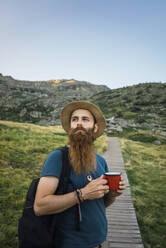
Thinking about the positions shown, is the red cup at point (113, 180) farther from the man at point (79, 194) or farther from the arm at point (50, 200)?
the arm at point (50, 200)

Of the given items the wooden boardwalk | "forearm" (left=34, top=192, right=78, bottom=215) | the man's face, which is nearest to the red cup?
"forearm" (left=34, top=192, right=78, bottom=215)

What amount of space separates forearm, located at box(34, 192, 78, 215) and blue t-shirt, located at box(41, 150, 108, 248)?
6.5 inches

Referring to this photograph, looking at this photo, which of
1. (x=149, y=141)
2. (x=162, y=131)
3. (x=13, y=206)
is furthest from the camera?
(x=162, y=131)

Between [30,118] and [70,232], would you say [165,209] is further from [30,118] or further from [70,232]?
[30,118]

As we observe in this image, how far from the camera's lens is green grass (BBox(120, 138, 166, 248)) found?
197 inches

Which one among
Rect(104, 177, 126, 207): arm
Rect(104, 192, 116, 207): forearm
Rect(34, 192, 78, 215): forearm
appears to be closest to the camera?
Rect(34, 192, 78, 215): forearm

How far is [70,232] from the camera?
5.69ft

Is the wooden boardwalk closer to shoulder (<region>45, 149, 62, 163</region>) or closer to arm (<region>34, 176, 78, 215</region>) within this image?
arm (<region>34, 176, 78, 215</region>)

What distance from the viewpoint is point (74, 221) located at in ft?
5.71

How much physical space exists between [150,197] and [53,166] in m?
7.13

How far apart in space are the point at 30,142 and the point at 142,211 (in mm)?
8842

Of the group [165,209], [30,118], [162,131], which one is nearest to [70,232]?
[165,209]

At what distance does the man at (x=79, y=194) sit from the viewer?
1.61 m

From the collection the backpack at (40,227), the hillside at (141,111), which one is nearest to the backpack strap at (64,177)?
the backpack at (40,227)
